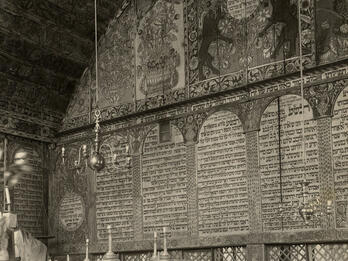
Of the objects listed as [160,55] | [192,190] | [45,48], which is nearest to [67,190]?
[45,48]

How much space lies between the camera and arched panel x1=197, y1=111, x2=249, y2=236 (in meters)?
9.23

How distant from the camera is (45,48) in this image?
36.1 ft

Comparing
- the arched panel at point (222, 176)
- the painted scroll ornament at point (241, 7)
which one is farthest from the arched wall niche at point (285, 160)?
the painted scroll ornament at point (241, 7)

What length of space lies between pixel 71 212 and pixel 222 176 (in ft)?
10.7

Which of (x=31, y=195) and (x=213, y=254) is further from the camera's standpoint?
(x=31, y=195)

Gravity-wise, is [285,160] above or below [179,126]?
below

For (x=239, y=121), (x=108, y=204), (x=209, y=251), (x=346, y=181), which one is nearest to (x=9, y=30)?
(x=108, y=204)

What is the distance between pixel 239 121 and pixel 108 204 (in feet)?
9.29

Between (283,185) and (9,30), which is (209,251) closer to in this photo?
(283,185)

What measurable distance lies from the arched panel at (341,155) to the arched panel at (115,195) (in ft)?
11.7

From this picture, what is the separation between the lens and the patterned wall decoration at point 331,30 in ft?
27.6

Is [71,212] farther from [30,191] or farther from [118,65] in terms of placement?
[118,65]

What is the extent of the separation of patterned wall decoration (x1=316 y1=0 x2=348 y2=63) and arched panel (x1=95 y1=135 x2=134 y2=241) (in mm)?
3724

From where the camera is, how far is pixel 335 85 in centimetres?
845
